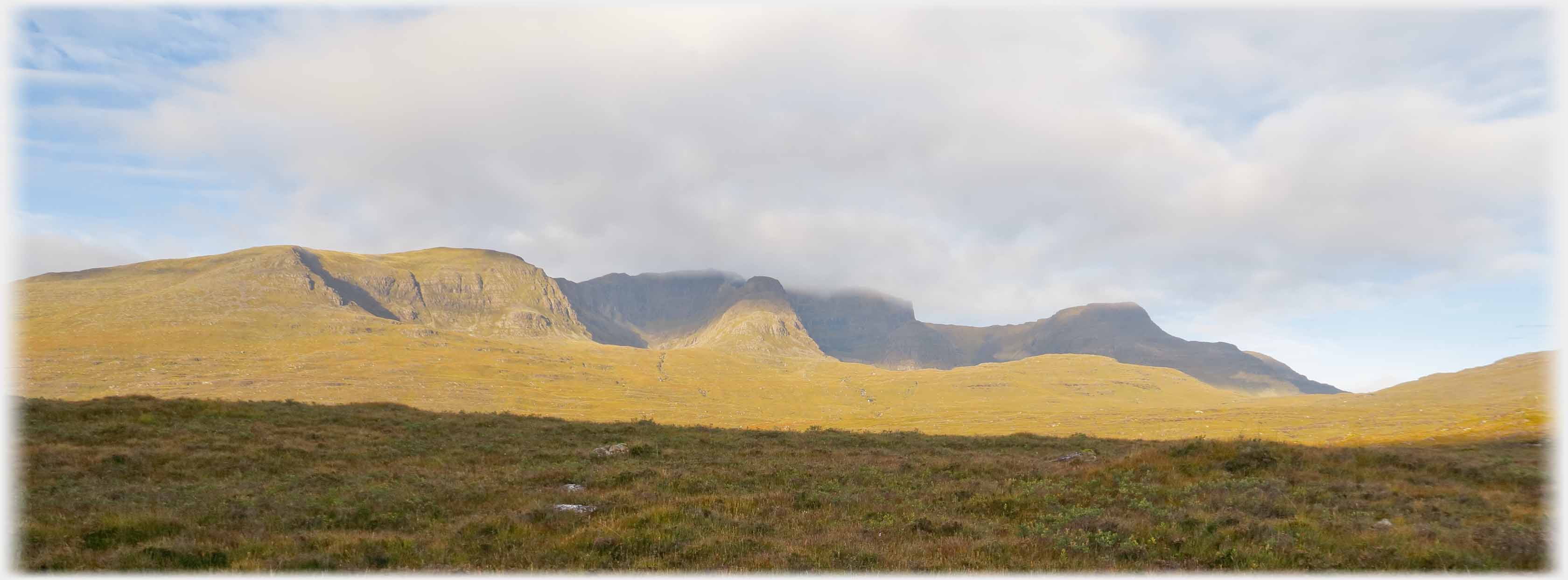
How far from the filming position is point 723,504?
1786 centimetres

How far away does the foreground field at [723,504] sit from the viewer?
42.2 ft

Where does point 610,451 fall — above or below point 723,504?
below

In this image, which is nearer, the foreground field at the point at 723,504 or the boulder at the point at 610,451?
the foreground field at the point at 723,504

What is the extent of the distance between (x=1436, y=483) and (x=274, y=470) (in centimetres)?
4201

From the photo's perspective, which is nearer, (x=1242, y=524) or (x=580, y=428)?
(x=1242, y=524)

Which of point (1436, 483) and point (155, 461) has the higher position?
point (1436, 483)

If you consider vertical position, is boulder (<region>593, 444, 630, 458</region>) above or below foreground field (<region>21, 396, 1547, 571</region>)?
below

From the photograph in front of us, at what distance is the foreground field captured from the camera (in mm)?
12852

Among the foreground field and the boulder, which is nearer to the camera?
the foreground field

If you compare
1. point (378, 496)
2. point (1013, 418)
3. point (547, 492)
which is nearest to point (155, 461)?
point (378, 496)

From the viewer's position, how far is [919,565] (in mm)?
12102

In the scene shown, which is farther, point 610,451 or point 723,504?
point 610,451

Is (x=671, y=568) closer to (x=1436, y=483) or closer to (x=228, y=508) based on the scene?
(x=228, y=508)

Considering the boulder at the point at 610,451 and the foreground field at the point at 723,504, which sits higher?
the foreground field at the point at 723,504
